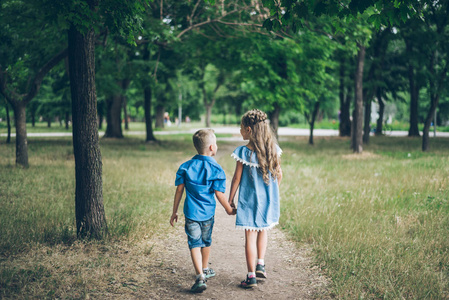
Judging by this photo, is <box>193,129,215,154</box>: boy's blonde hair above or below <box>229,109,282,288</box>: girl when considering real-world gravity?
above

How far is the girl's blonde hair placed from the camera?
382cm

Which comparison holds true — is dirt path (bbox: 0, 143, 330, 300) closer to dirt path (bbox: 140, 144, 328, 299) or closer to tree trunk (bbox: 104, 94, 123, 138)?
dirt path (bbox: 140, 144, 328, 299)

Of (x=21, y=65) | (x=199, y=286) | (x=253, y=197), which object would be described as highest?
(x=21, y=65)

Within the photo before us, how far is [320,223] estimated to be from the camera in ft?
19.2

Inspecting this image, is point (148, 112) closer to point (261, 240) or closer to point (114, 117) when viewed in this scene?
point (114, 117)

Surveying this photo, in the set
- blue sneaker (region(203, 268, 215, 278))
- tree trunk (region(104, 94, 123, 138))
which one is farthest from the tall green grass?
tree trunk (region(104, 94, 123, 138))

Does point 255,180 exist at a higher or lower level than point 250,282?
higher

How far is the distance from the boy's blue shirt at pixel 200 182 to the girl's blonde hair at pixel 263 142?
0.43 m

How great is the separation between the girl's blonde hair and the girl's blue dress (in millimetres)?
66

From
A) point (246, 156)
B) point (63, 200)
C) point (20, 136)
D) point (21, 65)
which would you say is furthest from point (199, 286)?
point (21, 65)

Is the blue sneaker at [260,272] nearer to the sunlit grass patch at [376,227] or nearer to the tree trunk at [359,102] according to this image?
the sunlit grass patch at [376,227]

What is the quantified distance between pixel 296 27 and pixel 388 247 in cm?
299

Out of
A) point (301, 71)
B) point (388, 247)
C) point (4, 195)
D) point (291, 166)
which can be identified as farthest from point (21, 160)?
point (301, 71)

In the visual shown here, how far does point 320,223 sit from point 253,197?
2.38m
